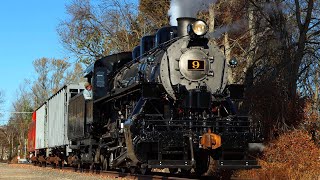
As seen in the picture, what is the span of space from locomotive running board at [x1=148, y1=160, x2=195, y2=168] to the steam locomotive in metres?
0.02

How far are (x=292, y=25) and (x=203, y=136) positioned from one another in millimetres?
8979

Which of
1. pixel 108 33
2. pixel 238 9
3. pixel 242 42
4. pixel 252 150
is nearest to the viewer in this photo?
pixel 252 150

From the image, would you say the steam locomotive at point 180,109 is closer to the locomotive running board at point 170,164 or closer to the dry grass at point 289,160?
the locomotive running board at point 170,164

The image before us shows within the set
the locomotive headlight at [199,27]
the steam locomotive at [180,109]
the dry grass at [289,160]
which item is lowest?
the dry grass at [289,160]

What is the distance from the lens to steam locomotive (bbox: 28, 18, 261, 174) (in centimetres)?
1035

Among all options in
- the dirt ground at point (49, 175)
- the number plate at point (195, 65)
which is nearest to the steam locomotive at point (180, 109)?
the number plate at point (195, 65)

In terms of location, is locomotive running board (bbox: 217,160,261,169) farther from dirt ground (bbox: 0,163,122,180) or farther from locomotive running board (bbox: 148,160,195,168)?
dirt ground (bbox: 0,163,122,180)

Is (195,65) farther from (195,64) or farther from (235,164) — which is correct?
(235,164)

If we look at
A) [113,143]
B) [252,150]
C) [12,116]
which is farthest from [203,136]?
[12,116]

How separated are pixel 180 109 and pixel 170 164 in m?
1.61

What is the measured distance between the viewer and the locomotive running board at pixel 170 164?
10.1m

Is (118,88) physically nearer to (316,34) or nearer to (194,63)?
(194,63)

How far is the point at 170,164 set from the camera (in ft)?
33.2

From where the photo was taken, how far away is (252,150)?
36.6 ft
